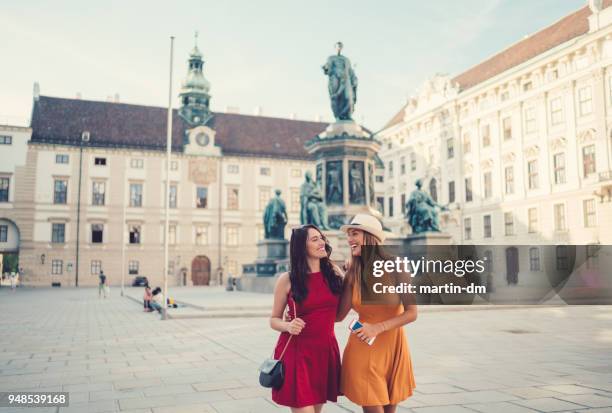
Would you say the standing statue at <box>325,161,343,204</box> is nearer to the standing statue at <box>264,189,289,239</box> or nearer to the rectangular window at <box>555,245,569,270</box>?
the standing statue at <box>264,189,289,239</box>

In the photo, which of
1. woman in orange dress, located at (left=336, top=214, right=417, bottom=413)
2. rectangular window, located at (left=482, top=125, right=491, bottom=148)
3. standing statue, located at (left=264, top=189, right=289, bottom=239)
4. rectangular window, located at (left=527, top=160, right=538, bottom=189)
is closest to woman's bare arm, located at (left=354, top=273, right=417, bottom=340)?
→ woman in orange dress, located at (left=336, top=214, right=417, bottom=413)

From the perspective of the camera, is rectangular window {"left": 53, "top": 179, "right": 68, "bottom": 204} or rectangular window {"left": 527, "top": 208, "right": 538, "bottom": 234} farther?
rectangular window {"left": 53, "top": 179, "right": 68, "bottom": 204}

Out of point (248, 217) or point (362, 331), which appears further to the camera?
point (248, 217)

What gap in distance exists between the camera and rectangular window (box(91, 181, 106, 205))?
50500 millimetres

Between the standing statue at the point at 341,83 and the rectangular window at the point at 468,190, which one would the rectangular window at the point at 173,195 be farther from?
the standing statue at the point at 341,83

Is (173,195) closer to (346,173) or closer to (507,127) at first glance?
(507,127)

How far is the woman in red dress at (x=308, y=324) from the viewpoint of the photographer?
3.63 m

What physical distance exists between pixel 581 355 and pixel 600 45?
30323 mm

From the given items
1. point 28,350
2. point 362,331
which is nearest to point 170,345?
point 28,350

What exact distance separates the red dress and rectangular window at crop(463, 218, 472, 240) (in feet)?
143

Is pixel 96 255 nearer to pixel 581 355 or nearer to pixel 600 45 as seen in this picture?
pixel 600 45

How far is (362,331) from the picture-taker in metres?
3.52

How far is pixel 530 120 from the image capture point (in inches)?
1553

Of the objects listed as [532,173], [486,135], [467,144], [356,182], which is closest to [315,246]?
[356,182]
